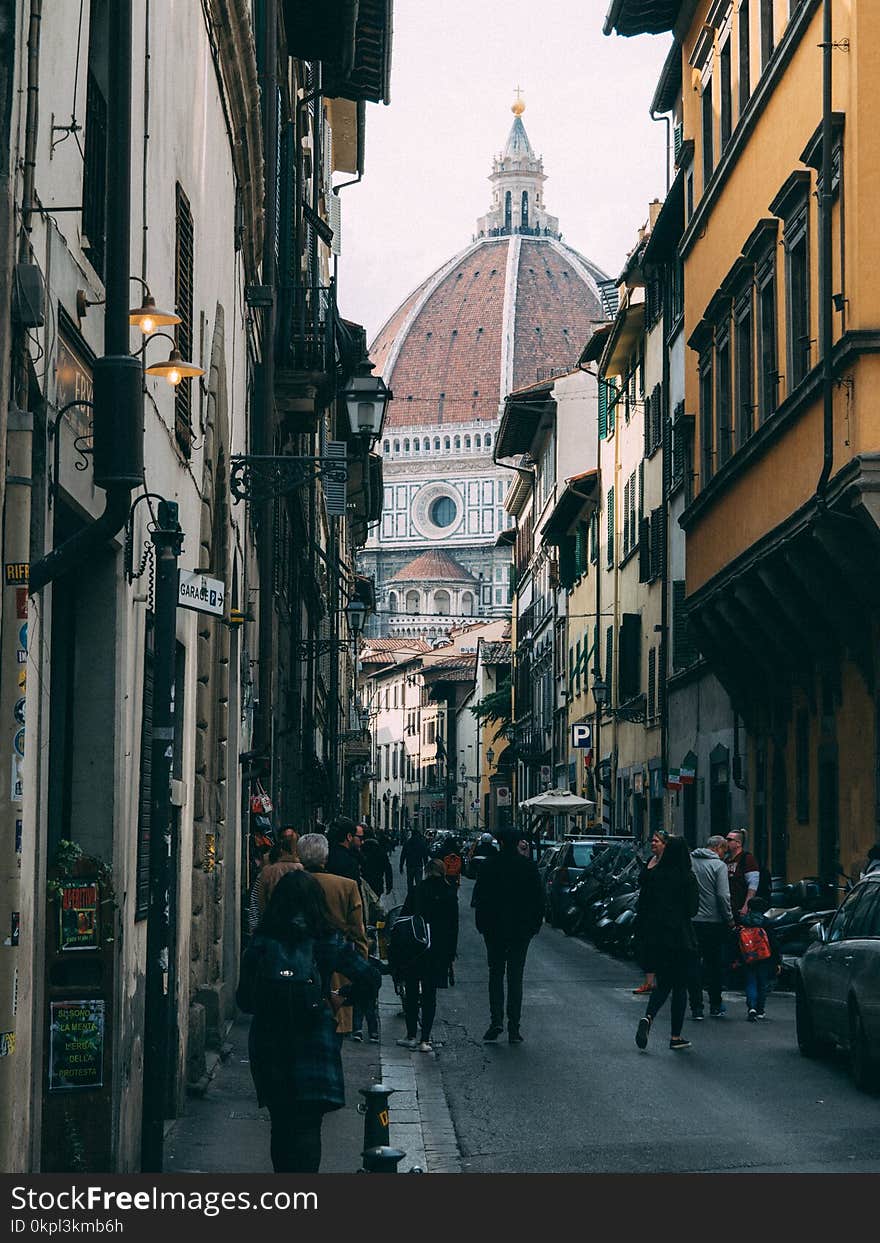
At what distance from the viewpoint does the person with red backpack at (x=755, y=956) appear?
18.0m

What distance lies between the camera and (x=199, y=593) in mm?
9391

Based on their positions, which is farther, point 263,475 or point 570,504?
point 570,504

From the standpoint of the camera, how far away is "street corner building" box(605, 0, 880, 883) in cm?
2012

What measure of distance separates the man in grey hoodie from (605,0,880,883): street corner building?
116 inches

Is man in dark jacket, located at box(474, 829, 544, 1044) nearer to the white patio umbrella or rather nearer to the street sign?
the street sign

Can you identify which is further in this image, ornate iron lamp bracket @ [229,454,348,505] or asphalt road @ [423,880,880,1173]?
ornate iron lamp bracket @ [229,454,348,505]

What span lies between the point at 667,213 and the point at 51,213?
91.1 ft

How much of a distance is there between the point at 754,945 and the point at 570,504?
129 feet

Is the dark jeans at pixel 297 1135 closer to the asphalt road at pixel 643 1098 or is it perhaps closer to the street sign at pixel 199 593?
the street sign at pixel 199 593

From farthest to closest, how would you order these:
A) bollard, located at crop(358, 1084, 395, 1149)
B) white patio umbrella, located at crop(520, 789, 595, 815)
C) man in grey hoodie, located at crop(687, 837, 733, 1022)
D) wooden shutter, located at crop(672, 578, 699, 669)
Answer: white patio umbrella, located at crop(520, 789, 595, 815)
wooden shutter, located at crop(672, 578, 699, 669)
man in grey hoodie, located at crop(687, 837, 733, 1022)
bollard, located at crop(358, 1084, 395, 1149)

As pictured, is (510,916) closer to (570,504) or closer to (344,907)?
(344,907)

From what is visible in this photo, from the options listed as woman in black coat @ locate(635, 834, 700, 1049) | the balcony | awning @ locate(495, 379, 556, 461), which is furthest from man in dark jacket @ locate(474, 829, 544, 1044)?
awning @ locate(495, 379, 556, 461)

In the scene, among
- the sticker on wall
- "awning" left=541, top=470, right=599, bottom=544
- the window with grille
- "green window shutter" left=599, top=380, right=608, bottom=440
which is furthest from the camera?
"awning" left=541, top=470, right=599, bottom=544

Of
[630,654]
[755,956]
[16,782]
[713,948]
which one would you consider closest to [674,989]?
[755,956]
